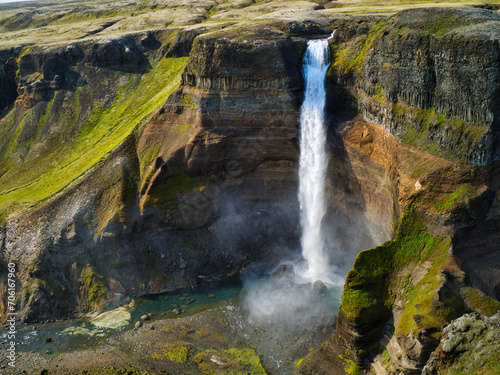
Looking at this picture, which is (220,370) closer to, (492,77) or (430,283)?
(430,283)

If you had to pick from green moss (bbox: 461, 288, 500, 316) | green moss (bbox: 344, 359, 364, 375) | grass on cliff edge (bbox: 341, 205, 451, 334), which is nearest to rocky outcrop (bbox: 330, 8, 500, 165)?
grass on cliff edge (bbox: 341, 205, 451, 334)

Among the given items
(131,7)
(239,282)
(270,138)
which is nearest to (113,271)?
(239,282)

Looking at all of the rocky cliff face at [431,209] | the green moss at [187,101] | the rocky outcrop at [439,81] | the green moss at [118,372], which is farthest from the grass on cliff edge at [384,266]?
the green moss at [187,101]

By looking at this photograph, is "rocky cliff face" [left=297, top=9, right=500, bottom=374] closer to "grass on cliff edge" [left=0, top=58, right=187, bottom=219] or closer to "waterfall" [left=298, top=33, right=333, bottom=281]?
"waterfall" [left=298, top=33, right=333, bottom=281]

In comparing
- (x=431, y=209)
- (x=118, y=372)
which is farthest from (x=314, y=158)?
(x=118, y=372)

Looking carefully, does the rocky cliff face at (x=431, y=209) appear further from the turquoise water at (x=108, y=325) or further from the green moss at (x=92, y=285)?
the green moss at (x=92, y=285)
